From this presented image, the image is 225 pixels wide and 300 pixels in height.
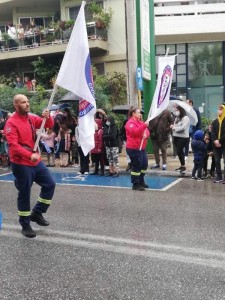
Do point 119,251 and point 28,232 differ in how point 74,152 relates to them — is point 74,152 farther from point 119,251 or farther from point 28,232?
point 119,251

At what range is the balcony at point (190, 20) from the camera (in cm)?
1941

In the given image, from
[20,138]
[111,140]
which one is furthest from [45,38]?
[20,138]

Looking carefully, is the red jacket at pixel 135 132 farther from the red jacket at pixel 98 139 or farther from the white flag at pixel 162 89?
the red jacket at pixel 98 139

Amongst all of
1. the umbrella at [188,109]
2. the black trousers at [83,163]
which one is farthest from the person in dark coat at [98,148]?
the umbrella at [188,109]

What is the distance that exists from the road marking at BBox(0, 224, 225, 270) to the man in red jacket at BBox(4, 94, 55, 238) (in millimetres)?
295

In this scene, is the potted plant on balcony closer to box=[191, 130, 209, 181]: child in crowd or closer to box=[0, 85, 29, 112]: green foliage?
box=[0, 85, 29, 112]: green foliage

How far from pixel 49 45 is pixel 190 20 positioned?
22.1ft

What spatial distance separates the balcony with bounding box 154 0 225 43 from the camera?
19.4 m

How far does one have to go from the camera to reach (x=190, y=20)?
19.4 m

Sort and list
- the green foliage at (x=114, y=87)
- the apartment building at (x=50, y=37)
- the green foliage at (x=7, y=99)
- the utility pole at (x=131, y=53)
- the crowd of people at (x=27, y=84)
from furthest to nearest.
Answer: the crowd of people at (x=27, y=84) → the apartment building at (x=50, y=37) → the green foliage at (x=114, y=87) → the green foliage at (x=7, y=99) → the utility pole at (x=131, y=53)

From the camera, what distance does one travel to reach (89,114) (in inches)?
307

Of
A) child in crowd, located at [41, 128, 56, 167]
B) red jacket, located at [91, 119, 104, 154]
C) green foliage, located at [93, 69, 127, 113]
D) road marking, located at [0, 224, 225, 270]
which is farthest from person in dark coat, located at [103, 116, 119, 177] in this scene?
green foliage, located at [93, 69, 127, 113]

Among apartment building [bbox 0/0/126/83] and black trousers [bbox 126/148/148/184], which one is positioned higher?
apartment building [bbox 0/0/126/83]

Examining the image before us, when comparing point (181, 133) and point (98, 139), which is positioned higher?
point (181, 133)
